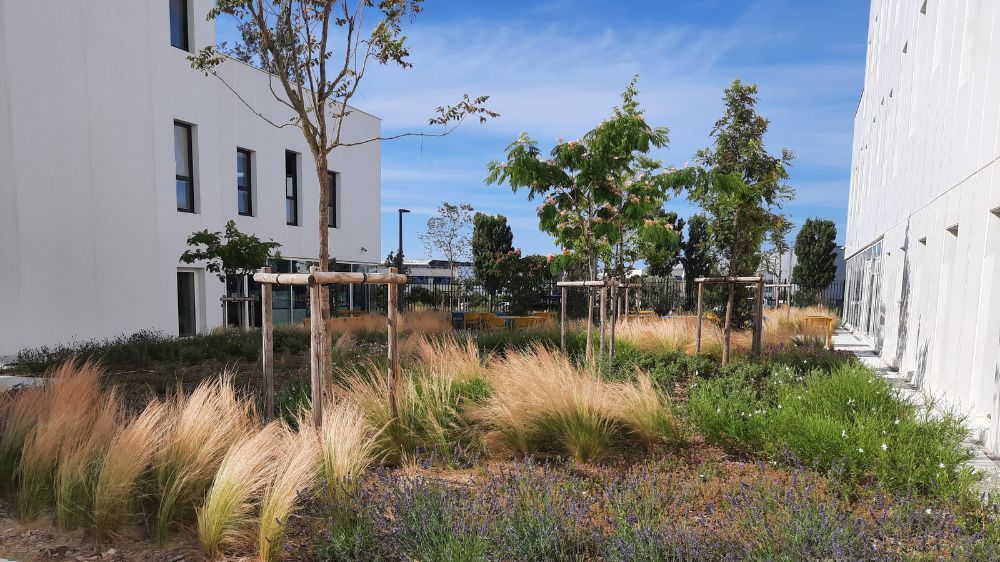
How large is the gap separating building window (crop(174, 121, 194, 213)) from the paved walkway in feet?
46.4

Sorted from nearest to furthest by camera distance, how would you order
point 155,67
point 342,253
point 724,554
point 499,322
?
1. point 724,554
2. point 155,67
3. point 499,322
4. point 342,253

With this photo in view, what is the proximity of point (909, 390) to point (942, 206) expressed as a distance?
2.49 metres

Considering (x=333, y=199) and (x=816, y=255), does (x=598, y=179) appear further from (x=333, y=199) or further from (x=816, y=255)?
(x=816, y=255)

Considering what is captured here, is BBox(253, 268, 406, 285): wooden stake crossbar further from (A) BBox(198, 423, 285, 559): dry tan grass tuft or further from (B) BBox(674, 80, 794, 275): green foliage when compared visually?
(B) BBox(674, 80, 794, 275): green foliage

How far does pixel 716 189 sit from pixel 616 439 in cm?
415

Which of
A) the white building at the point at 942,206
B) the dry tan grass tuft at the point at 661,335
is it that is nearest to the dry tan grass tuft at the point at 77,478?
the white building at the point at 942,206

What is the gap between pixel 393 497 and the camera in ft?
10.5

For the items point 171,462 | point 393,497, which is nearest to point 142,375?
point 171,462

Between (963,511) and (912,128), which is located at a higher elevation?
(912,128)

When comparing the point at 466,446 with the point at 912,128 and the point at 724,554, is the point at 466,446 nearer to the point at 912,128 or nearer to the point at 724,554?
the point at 724,554

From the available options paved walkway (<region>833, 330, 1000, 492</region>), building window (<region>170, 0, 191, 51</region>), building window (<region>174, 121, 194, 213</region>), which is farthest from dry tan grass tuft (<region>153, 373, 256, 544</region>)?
building window (<region>170, 0, 191, 51</region>)

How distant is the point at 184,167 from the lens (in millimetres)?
13797

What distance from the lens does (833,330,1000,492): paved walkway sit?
395cm

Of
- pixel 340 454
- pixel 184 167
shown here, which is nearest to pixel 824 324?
pixel 340 454
